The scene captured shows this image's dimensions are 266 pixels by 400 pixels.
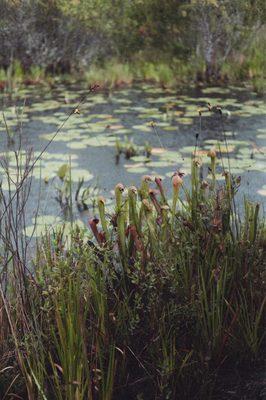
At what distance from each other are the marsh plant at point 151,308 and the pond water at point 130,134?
3.02ft

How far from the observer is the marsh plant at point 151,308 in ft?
6.00

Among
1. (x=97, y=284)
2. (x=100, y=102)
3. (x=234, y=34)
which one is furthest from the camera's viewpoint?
(x=234, y=34)

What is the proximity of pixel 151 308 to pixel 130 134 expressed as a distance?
12.0 ft

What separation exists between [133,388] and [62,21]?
7999 mm

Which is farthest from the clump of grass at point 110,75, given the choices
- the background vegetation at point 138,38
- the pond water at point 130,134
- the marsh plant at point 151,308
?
the marsh plant at point 151,308

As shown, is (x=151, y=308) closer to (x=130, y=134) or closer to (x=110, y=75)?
(x=130, y=134)

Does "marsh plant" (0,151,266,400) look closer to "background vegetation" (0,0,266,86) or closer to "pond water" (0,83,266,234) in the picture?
"pond water" (0,83,266,234)

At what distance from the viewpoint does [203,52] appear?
848 centimetres

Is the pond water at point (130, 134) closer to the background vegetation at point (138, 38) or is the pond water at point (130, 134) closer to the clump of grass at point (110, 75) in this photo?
the clump of grass at point (110, 75)

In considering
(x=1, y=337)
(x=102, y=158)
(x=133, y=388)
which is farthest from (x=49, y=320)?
(x=102, y=158)

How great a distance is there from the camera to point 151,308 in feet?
6.48

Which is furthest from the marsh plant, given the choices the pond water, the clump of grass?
the clump of grass

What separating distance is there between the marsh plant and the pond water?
922 mm

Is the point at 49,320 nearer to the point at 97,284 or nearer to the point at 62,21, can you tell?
the point at 97,284
